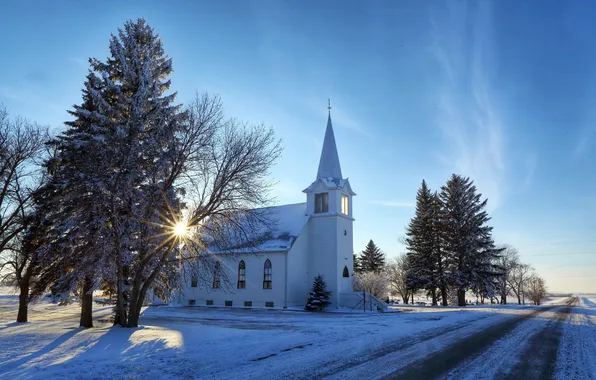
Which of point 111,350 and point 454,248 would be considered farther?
point 454,248

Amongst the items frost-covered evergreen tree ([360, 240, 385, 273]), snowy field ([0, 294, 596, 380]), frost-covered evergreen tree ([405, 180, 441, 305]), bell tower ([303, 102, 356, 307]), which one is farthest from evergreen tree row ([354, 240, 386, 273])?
snowy field ([0, 294, 596, 380])

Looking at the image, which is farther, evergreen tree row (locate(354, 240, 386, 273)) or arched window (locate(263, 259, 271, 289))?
evergreen tree row (locate(354, 240, 386, 273))

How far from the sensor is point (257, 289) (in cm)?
3434

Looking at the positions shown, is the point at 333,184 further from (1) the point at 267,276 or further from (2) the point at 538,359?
(2) the point at 538,359

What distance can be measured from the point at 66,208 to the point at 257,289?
2204 centimetres

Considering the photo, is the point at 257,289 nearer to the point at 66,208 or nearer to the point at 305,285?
the point at 305,285

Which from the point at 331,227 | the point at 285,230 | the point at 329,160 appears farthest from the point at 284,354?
the point at 329,160

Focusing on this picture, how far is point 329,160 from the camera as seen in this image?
37.2 m

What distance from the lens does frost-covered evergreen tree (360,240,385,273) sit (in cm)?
5680

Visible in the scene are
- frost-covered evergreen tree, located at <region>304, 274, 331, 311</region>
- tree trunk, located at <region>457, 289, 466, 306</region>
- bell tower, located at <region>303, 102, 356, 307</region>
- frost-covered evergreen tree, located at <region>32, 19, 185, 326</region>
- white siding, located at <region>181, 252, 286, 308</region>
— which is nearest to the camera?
frost-covered evergreen tree, located at <region>32, 19, 185, 326</region>

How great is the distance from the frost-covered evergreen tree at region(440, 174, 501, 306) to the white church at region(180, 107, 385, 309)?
40.9ft

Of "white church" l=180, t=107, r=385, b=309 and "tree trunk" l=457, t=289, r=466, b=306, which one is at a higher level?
"white church" l=180, t=107, r=385, b=309

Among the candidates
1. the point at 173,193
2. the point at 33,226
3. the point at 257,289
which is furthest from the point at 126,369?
the point at 257,289

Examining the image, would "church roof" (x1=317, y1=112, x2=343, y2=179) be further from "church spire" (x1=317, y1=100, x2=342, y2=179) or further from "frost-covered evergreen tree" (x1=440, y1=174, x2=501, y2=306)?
"frost-covered evergreen tree" (x1=440, y1=174, x2=501, y2=306)
